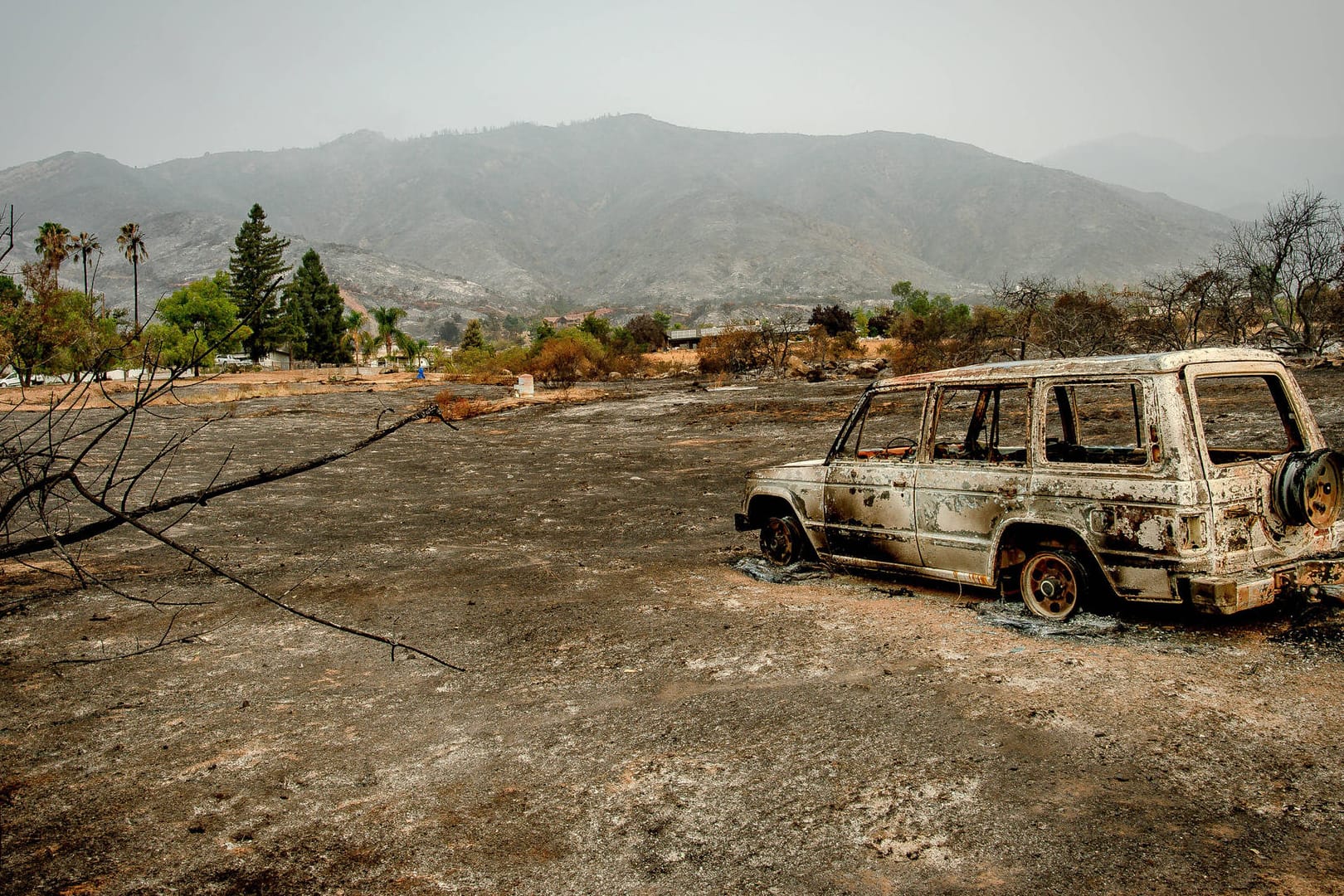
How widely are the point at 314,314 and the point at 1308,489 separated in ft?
330

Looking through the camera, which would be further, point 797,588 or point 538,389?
point 538,389

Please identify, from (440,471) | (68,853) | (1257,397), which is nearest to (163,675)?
(68,853)

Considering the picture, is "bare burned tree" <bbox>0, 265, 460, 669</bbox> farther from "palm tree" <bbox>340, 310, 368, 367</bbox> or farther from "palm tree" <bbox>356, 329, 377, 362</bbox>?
"palm tree" <bbox>356, 329, 377, 362</bbox>

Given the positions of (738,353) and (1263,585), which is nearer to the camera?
(1263,585)

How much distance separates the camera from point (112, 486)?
4203mm

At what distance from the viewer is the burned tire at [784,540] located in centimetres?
807

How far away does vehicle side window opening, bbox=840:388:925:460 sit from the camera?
23.6 ft

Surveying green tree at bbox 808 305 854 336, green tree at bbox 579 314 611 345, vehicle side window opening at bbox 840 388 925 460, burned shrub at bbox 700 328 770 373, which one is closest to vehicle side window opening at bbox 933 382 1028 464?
vehicle side window opening at bbox 840 388 925 460

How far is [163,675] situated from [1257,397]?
22.0 m

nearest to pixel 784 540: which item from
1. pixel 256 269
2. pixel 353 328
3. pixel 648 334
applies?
pixel 648 334

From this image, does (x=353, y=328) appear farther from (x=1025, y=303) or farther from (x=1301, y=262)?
(x=1301, y=262)

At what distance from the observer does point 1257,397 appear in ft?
64.8

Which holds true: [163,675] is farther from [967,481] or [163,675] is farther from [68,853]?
[967,481]

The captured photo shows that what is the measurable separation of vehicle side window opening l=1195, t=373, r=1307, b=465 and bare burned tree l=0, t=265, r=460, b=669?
5624mm
